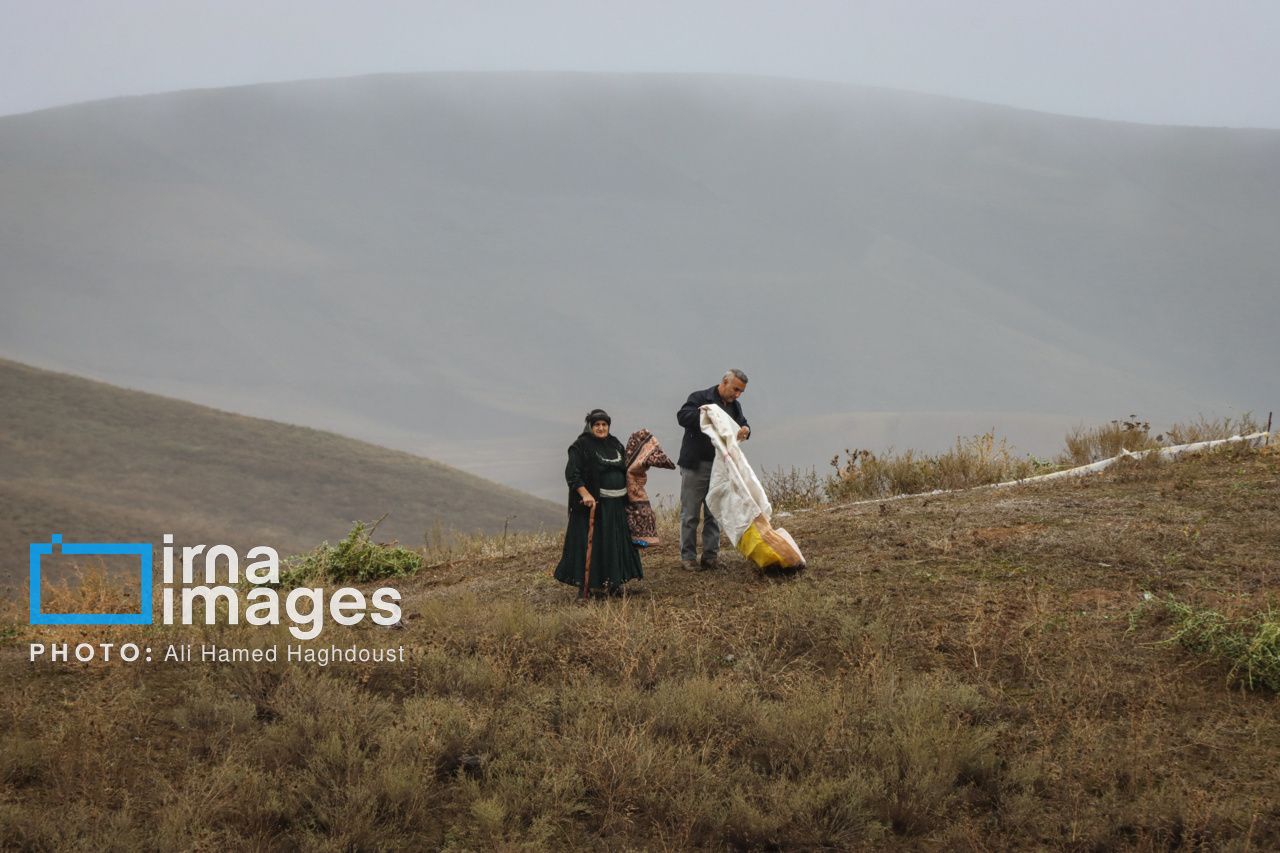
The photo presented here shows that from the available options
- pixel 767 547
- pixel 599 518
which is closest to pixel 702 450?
pixel 767 547

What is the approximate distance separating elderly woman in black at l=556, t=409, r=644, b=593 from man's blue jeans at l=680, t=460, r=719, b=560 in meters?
0.84

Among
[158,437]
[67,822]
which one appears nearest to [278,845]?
[67,822]

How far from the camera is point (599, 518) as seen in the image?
8094mm

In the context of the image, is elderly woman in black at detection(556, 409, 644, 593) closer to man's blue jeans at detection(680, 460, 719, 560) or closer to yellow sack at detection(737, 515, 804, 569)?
man's blue jeans at detection(680, 460, 719, 560)

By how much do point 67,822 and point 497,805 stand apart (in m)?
1.92

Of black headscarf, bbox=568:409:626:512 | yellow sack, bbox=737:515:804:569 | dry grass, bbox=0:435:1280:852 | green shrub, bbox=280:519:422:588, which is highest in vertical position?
black headscarf, bbox=568:409:626:512

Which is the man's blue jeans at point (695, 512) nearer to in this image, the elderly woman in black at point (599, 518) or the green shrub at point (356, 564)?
the elderly woman in black at point (599, 518)

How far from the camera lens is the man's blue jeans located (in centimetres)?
881

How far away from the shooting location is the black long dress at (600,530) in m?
8.06

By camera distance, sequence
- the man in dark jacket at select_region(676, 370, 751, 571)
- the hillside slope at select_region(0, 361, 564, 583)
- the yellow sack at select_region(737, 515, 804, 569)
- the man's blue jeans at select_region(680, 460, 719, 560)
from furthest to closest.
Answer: the hillside slope at select_region(0, 361, 564, 583)
the man's blue jeans at select_region(680, 460, 719, 560)
the man in dark jacket at select_region(676, 370, 751, 571)
the yellow sack at select_region(737, 515, 804, 569)

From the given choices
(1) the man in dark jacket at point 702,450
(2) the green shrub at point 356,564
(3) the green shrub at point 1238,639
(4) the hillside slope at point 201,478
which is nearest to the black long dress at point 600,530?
(1) the man in dark jacket at point 702,450

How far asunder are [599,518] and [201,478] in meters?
53.1

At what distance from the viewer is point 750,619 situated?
7.04 m

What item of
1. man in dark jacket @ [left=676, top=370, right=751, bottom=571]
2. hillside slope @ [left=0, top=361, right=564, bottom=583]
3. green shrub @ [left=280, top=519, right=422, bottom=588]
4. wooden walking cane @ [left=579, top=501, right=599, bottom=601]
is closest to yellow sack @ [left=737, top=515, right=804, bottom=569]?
man in dark jacket @ [left=676, top=370, right=751, bottom=571]
